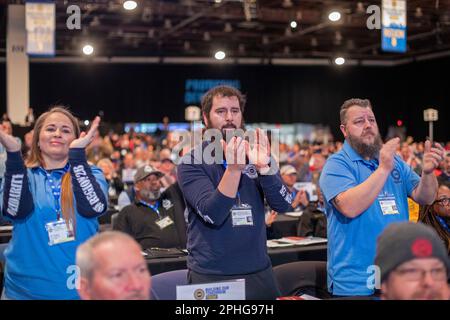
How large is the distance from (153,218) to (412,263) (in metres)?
3.92

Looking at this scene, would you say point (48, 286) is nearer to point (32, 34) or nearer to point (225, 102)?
point (225, 102)

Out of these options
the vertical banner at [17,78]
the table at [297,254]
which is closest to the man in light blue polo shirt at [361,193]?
the table at [297,254]

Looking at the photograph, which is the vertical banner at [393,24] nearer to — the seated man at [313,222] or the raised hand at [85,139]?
the seated man at [313,222]

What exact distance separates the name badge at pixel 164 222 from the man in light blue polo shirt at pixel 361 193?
2788 mm

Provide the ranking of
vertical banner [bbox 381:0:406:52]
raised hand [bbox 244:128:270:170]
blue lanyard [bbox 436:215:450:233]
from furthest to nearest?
vertical banner [bbox 381:0:406:52], blue lanyard [bbox 436:215:450:233], raised hand [bbox 244:128:270:170]

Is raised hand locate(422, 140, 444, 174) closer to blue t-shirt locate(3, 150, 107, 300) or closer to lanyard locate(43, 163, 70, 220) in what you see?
blue t-shirt locate(3, 150, 107, 300)

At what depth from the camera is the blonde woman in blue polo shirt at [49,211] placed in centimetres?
243

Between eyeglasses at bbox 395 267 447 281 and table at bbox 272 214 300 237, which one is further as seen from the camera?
table at bbox 272 214 300 237

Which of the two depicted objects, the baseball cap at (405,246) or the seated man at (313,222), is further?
the seated man at (313,222)

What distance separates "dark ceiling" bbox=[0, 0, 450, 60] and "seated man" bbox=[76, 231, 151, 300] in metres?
8.95

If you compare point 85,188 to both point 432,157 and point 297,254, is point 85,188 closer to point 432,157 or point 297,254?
point 432,157

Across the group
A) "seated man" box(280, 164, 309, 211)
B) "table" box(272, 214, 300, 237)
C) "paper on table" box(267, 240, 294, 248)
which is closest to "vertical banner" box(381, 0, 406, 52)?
"seated man" box(280, 164, 309, 211)

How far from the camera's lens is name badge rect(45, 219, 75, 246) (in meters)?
2.51
